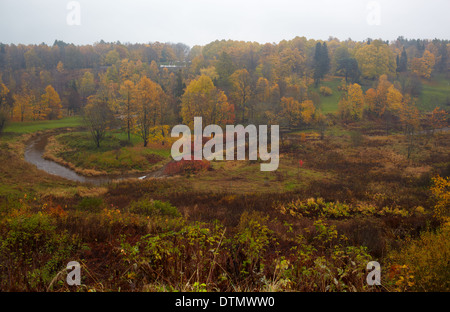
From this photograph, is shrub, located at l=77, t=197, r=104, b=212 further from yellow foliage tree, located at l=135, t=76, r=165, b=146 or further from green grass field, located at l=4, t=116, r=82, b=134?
green grass field, located at l=4, t=116, r=82, b=134

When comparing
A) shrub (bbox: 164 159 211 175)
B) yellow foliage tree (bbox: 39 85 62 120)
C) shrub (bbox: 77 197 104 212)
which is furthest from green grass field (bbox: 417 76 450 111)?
yellow foliage tree (bbox: 39 85 62 120)

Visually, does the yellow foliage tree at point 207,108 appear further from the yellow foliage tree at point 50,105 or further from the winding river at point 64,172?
the yellow foliage tree at point 50,105

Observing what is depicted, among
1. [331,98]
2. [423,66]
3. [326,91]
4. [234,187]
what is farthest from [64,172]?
Answer: [423,66]

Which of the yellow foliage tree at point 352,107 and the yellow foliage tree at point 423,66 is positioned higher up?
the yellow foliage tree at point 423,66

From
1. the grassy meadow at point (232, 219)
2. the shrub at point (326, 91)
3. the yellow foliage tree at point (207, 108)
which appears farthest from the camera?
the shrub at point (326, 91)

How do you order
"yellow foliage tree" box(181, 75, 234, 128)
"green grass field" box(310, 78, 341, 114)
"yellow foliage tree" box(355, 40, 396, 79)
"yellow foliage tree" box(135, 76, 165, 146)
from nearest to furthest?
1. "yellow foliage tree" box(135, 76, 165, 146)
2. "yellow foliage tree" box(181, 75, 234, 128)
3. "green grass field" box(310, 78, 341, 114)
4. "yellow foliage tree" box(355, 40, 396, 79)

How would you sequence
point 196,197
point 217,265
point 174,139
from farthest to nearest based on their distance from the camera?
point 174,139 < point 196,197 < point 217,265

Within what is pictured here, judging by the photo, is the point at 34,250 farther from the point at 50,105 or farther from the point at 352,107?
the point at 50,105

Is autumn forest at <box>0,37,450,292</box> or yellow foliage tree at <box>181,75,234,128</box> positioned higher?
yellow foliage tree at <box>181,75,234,128</box>

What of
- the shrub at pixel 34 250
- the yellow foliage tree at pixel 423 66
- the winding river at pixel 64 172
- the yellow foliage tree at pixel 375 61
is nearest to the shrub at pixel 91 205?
the shrub at pixel 34 250
